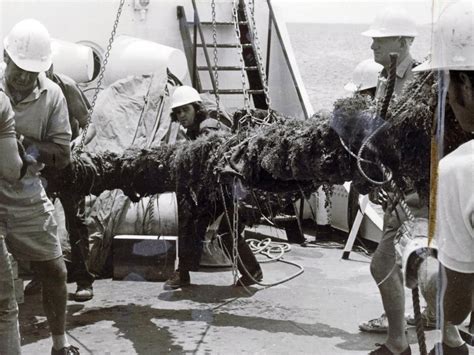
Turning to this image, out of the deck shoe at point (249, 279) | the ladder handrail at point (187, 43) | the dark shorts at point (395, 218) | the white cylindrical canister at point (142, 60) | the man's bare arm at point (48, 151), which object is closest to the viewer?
the dark shorts at point (395, 218)

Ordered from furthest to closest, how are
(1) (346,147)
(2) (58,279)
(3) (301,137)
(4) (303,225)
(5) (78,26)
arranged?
(5) (78,26) → (4) (303,225) → (2) (58,279) → (3) (301,137) → (1) (346,147)

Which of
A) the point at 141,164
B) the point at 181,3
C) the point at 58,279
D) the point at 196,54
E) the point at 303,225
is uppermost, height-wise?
the point at 181,3

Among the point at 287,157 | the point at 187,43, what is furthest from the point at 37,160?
the point at 187,43

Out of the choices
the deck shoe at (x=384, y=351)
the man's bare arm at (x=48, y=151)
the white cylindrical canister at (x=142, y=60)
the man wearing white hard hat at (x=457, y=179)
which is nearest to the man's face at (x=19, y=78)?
the man's bare arm at (x=48, y=151)

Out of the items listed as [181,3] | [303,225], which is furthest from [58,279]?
[181,3]

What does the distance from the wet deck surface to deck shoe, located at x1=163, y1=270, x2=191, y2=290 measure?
77 millimetres

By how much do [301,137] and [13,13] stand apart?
585 cm

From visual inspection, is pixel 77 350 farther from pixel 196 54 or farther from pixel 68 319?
pixel 196 54

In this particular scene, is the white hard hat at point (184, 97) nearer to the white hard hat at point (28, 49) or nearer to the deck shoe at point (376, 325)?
the white hard hat at point (28, 49)

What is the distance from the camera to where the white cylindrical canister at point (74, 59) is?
8.40 metres

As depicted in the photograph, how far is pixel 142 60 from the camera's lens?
8812 millimetres

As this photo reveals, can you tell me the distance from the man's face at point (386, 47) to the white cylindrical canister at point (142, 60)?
4.37 metres

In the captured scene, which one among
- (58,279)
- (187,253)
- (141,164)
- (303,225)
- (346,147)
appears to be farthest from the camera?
(303,225)

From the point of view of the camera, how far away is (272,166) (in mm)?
4156
